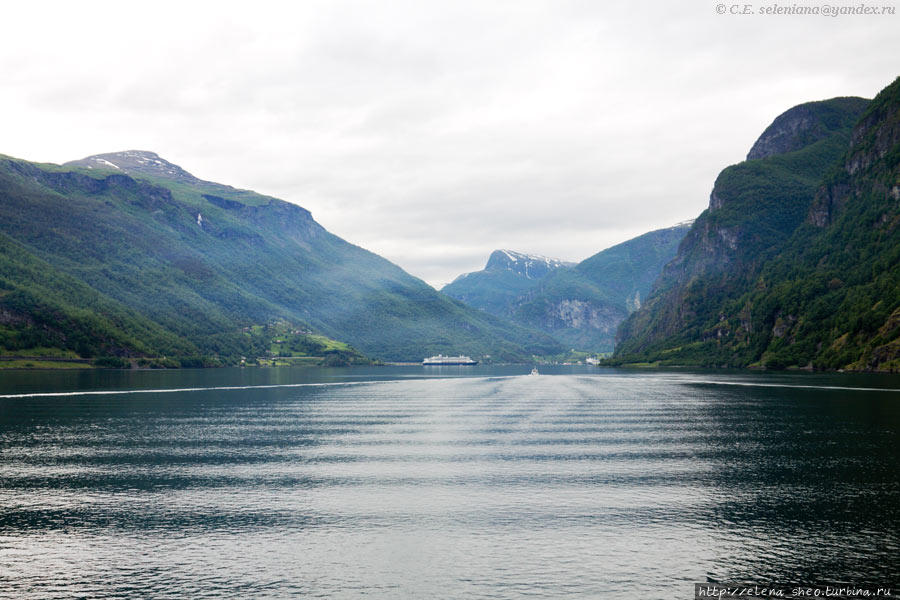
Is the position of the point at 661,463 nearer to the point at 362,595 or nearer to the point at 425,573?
the point at 425,573

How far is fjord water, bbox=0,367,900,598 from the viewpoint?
2961cm

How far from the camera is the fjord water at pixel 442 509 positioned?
29.6 m

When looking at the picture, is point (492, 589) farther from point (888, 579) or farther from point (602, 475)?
point (602, 475)

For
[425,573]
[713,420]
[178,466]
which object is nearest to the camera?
[425,573]

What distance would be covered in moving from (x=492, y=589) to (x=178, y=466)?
40349 mm

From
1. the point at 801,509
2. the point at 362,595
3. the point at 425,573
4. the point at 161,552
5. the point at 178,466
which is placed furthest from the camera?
the point at 178,466

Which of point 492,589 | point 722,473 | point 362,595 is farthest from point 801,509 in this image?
point 362,595

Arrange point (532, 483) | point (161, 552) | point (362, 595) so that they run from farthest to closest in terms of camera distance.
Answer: point (532, 483)
point (161, 552)
point (362, 595)

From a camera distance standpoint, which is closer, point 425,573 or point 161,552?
point 425,573

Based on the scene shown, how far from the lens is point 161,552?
33.3 metres

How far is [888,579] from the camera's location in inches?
1123

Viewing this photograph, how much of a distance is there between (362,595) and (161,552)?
41.1 feet

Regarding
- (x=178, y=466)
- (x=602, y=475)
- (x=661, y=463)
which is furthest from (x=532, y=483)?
(x=178, y=466)

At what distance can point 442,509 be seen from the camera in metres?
42.2
